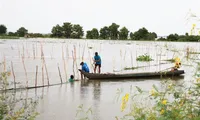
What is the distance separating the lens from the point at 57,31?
4090 inches

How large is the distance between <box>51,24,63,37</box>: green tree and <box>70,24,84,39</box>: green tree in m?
4.37

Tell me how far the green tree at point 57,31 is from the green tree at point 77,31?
4.37 metres

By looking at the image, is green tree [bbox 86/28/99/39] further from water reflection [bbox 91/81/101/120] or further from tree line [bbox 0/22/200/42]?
water reflection [bbox 91/81/101/120]

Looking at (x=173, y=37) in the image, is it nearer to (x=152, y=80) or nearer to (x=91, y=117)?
(x=152, y=80)

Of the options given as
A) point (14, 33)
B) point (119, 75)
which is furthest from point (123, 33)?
point (119, 75)

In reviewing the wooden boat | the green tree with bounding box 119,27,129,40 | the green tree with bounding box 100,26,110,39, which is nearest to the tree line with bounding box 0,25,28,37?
the green tree with bounding box 100,26,110,39

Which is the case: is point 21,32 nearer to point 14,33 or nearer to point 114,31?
point 14,33

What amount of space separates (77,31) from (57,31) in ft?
24.7

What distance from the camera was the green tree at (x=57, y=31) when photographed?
101125 millimetres

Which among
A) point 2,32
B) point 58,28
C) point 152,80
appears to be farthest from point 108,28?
point 152,80

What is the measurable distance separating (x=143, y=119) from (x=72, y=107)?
6.24 m

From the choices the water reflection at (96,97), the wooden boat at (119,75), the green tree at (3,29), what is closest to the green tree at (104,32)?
the green tree at (3,29)

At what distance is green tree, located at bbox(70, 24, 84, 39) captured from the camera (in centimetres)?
10284

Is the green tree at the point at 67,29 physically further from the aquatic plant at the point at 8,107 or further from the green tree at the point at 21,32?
the aquatic plant at the point at 8,107
